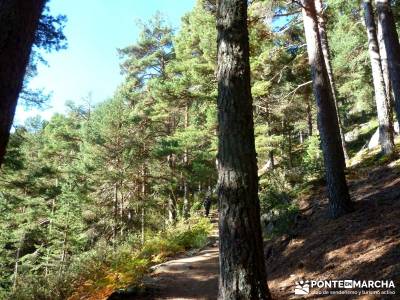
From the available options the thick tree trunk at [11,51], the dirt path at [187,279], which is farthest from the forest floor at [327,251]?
the thick tree trunk at [11,51]

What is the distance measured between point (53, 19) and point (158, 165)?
14.0 metres

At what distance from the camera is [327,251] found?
21.5ft

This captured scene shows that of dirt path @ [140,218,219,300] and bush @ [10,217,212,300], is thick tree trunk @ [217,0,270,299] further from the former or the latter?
bush @ [10,217,212,300]

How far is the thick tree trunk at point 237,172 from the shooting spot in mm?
4359

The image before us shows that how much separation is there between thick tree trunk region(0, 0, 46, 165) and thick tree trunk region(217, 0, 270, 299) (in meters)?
2.94

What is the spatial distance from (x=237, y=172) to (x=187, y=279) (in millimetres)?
5314

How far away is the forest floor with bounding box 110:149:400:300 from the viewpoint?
539 cm

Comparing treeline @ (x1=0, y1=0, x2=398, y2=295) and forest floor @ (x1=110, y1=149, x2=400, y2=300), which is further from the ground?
treeline @ (x1=0, y1=0, x2=398, y2=295)

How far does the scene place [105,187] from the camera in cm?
2294

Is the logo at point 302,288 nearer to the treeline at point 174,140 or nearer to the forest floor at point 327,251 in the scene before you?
the forest floor at point 327,251

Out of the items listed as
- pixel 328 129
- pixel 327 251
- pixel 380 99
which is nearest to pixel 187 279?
pixel 327 251

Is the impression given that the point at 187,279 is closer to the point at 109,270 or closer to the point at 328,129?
the point at 109,270

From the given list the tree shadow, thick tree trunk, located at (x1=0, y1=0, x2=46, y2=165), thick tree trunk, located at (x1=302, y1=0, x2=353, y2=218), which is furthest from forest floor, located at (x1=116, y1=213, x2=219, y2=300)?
thick tree trunk, located at (x1=0, y1=0, x2=46, y2=165)

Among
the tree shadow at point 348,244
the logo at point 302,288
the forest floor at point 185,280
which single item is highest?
the tree shadow at point 348,244
